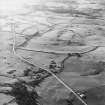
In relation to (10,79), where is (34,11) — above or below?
above

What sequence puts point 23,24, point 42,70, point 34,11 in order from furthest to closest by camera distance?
point 34,11 < point 23,24 < point 42,70

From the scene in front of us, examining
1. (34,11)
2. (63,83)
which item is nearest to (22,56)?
(63,83)

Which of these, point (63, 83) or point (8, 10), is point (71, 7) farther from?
point (63, 83)

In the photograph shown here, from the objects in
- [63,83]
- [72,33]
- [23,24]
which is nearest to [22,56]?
[63,83]

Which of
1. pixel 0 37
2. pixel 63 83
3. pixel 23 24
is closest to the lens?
pixel 63 83

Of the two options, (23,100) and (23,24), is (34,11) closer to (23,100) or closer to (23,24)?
(23,24)

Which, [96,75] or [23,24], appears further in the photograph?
[23,24]
